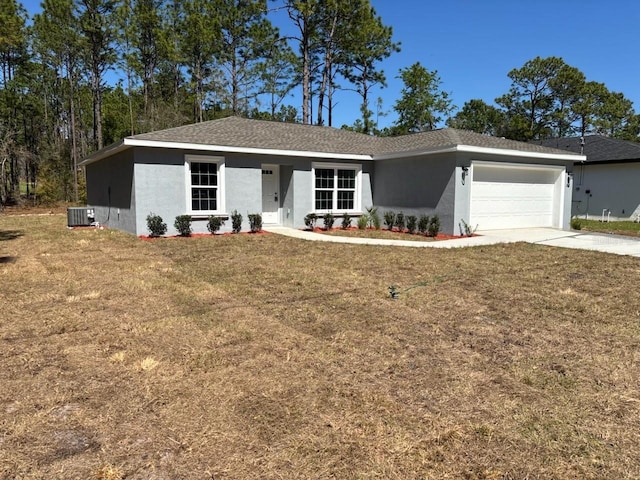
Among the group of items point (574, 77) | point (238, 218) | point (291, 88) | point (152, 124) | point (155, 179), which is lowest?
point (238, 218)

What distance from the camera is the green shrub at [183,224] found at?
43.0 feet

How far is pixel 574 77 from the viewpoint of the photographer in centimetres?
4141

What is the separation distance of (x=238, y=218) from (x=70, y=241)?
4805 mm

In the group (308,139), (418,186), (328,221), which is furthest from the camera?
(308,139)

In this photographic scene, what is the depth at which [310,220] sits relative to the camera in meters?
15.4

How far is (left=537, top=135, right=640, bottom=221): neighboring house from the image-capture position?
20.6 metres

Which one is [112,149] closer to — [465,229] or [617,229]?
[465,229]

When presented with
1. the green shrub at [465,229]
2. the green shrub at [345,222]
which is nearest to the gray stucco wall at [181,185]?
the green shrub at [345,222]

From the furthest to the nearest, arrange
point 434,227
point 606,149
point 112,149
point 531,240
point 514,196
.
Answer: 1. point 606,149
2. point 514,196
3. point 112,149
4. point 434,227
5. point 531,240

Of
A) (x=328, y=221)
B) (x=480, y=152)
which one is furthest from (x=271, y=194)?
(x=480, y=152)

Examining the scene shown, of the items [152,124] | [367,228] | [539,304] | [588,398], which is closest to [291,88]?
[152,124]

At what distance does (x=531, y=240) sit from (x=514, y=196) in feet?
10.7

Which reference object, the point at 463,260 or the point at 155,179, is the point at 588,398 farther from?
the point at 155,179

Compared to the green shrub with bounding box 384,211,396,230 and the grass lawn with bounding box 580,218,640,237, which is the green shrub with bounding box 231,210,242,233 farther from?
the grass lawn with bounding box 580,218,640,237
